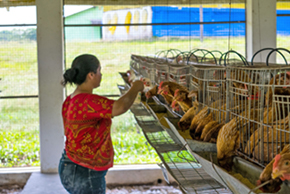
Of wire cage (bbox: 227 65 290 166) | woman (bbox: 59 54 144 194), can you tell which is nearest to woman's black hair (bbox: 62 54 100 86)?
woman (bbox: 59 54 144 194)

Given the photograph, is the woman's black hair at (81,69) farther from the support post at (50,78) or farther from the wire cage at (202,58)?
the support post at (50,78)

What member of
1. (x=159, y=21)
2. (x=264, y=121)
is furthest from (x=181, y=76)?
(x=159, y=21)

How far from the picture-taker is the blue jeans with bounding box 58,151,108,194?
1.91 metres

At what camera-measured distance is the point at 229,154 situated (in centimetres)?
152

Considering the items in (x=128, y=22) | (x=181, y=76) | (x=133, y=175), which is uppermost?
(x=128, y=22)

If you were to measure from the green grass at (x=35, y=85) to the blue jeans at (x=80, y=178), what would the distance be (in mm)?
3713

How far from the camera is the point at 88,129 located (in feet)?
6.36

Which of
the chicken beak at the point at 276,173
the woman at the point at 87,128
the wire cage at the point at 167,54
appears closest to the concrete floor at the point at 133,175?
the wire cage at the point at 167,54

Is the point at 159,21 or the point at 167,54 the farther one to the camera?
the point at 159,21

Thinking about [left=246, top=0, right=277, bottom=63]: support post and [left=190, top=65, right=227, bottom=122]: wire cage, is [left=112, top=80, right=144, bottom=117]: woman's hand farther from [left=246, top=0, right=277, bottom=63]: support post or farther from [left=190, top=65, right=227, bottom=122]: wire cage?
[left=246, top=0, right=277, bottom=63]: support post

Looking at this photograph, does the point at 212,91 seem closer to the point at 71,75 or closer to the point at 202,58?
the point at 71,75

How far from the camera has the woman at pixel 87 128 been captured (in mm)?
1891

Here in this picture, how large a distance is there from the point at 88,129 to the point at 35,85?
4.07m

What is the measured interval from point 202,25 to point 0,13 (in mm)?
3241
